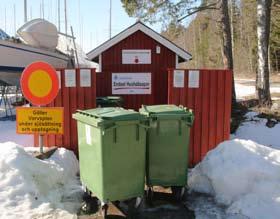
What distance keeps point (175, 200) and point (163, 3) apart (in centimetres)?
1178

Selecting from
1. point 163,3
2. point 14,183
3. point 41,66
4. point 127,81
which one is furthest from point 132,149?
point 163,3

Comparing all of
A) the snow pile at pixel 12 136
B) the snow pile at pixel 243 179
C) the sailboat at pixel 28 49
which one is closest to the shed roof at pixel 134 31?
the snow pile at pixel 12 136

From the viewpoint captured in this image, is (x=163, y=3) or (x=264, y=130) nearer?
(x=264, y=130)

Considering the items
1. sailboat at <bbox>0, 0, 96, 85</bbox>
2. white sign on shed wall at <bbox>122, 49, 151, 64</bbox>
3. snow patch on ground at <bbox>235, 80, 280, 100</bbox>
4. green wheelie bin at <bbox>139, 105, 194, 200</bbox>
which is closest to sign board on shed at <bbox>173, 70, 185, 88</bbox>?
white sign on shed wall at <bbox>122, 49, 151, 64</bbox>

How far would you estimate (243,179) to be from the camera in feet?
20.1

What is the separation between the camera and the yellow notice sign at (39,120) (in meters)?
7.25

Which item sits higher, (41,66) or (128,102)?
(41,66)

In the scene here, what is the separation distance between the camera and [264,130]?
11805 millimetres

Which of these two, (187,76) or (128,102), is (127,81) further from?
(187,76)

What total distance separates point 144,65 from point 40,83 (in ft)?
11.9

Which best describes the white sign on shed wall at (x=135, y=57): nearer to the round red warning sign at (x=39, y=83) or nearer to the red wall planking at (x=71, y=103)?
the red wall planking at (x=71, y=103)

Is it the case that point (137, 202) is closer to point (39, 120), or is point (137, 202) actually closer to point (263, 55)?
point (39, 120)

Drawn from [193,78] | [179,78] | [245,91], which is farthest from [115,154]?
[245,91]

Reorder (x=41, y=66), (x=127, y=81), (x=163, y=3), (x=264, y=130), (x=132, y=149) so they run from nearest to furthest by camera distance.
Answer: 1. (x=132, y=149)
2. (x=41, y=66)
3. (x=127, y=81)
4. (x=264, y=130)
5. (x=163, y=3)
